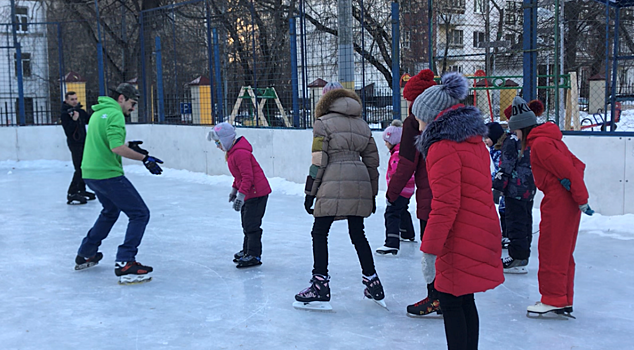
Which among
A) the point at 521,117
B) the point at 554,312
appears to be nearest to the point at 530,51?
the point at 521,117

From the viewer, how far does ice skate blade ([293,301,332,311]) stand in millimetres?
4328

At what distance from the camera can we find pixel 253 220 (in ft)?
17.7

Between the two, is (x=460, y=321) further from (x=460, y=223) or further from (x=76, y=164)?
(x=76, y=164)

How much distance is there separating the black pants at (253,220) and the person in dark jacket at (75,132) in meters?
4.69

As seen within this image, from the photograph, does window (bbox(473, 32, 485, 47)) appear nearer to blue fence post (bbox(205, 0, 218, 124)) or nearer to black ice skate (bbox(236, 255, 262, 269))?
blue fence post (bbox(205, 0, 218, 124))

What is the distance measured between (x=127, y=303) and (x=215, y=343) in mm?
1166

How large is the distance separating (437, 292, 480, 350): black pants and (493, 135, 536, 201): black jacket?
88.5 inches

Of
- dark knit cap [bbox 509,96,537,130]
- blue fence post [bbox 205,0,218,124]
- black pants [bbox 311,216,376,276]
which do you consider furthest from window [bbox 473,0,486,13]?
black pants [bbox 311,216,376,276]

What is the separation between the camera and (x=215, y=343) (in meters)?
3.78

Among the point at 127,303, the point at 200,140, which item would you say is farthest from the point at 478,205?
the point at 200,140

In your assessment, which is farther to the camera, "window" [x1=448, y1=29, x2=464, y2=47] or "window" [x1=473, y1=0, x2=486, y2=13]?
"window" [x1=448, y1=29, x2=464, y2=47]

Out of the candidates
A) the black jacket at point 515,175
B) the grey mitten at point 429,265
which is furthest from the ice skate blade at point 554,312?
the grey mitten at point 429,265

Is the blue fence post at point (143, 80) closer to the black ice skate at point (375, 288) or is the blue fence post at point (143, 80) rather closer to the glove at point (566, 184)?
the black ice skate at point (375, 288)

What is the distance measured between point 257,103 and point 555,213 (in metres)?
7.66
